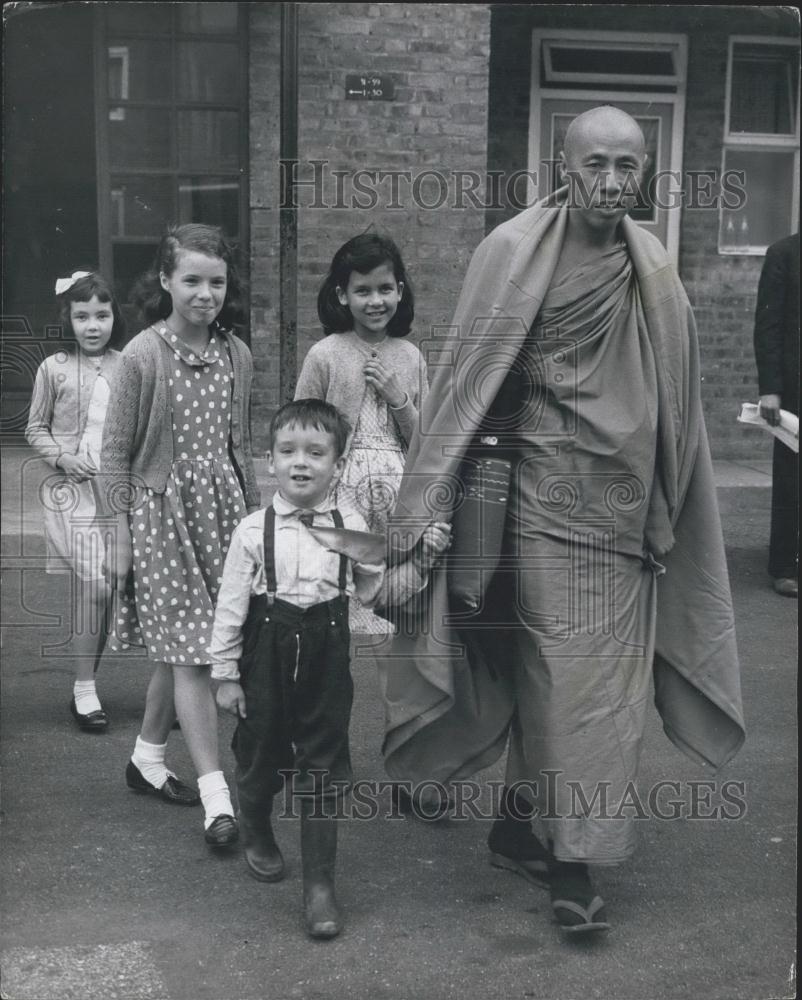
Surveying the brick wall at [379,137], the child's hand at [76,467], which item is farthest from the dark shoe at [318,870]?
the brick wall at [379,137]

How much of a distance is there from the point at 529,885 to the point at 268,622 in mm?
1083

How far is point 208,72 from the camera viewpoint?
891 centimetres

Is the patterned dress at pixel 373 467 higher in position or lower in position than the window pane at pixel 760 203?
lower

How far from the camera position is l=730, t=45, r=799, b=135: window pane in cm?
1030

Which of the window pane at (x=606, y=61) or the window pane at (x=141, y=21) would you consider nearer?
the window pane at (x=141, y=21)

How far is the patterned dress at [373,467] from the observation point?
165 inches

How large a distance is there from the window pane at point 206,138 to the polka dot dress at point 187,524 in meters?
5.25

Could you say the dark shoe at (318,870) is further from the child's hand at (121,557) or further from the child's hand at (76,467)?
the child's hand at (76,467)

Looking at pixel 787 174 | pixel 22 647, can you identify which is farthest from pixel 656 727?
pixel 787 174

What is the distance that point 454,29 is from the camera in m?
8.67

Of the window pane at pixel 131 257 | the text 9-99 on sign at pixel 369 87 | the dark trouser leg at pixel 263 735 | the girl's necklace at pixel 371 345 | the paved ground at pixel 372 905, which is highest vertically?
the text 9-99 on sign at pixel 369 87

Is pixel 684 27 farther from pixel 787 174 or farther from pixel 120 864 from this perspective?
pixel 120 864

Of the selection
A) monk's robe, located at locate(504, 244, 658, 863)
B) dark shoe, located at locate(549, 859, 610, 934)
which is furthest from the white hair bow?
dark shoe, located at locate(549, 859, 610, 934)

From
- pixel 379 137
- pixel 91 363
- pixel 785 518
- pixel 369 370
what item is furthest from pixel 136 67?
pixel 369 370
